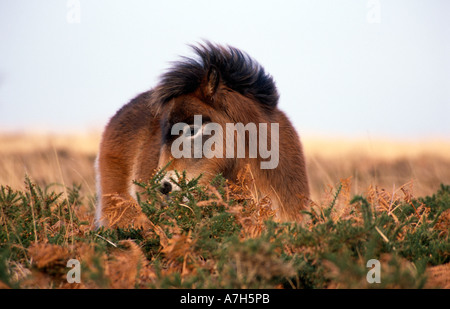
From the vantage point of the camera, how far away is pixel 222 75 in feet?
15.9

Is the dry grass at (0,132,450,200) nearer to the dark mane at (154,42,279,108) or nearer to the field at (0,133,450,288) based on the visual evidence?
the dark mane at (154,42,279,108)

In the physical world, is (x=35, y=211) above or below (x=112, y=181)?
below

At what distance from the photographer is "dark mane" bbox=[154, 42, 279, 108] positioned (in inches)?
188

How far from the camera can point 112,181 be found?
18.4ft

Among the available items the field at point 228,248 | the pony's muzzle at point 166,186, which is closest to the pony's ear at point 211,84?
the field at point 228,248

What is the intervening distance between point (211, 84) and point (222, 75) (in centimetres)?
21

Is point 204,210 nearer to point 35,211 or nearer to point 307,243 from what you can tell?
point 307,243

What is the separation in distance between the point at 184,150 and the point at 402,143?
19850mm

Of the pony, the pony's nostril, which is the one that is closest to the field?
the pony's nostril

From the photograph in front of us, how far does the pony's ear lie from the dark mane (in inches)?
2.1

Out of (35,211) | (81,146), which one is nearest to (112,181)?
(35,211)

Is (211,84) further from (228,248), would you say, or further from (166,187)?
(228,248)

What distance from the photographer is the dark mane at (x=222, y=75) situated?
4781mm
